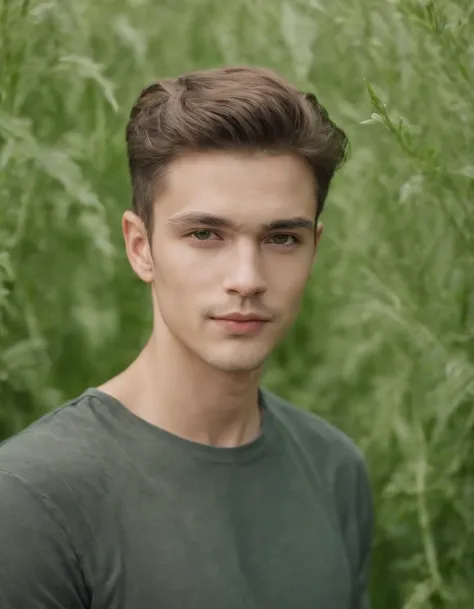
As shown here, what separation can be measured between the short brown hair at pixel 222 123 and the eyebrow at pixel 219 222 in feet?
0.25

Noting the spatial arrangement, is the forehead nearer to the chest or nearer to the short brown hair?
the short brown hair

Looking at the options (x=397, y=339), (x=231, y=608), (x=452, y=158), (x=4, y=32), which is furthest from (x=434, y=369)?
(x=4, y=32)

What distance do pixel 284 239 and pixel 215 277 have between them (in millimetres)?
119

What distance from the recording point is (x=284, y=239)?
4.70 feet

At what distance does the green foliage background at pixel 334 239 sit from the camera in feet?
5.94

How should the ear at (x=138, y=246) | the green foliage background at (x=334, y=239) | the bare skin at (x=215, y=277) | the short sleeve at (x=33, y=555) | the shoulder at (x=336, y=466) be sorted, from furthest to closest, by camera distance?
the green foliage background at (x=334, y=239), the shoulder at (x=336, y=466), the ear at (x=138, y=246), the bare skin at (x=215, y=277), the short sleeve at (x=33, y=555)

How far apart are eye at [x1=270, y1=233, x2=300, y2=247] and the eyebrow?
2 centimetres

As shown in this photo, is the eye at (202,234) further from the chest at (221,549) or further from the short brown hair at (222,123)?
the chest at (221,549)

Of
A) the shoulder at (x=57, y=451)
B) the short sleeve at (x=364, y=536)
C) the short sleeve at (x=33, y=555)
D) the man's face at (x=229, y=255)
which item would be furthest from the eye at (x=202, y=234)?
the short sleeve at (x=364, y=536)

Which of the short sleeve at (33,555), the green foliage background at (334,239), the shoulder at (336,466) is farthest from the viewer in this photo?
the green foliage background at (334,239)

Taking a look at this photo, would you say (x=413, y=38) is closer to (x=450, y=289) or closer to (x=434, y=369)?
(x=450, y=289)

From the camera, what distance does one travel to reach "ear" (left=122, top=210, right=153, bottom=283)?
1.47 metres

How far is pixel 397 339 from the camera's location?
2.00 m

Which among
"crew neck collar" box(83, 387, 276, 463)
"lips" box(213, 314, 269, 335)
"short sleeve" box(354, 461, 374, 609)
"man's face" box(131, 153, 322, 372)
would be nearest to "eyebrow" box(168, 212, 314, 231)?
"man's face" box(131, 153, 322, 372)
